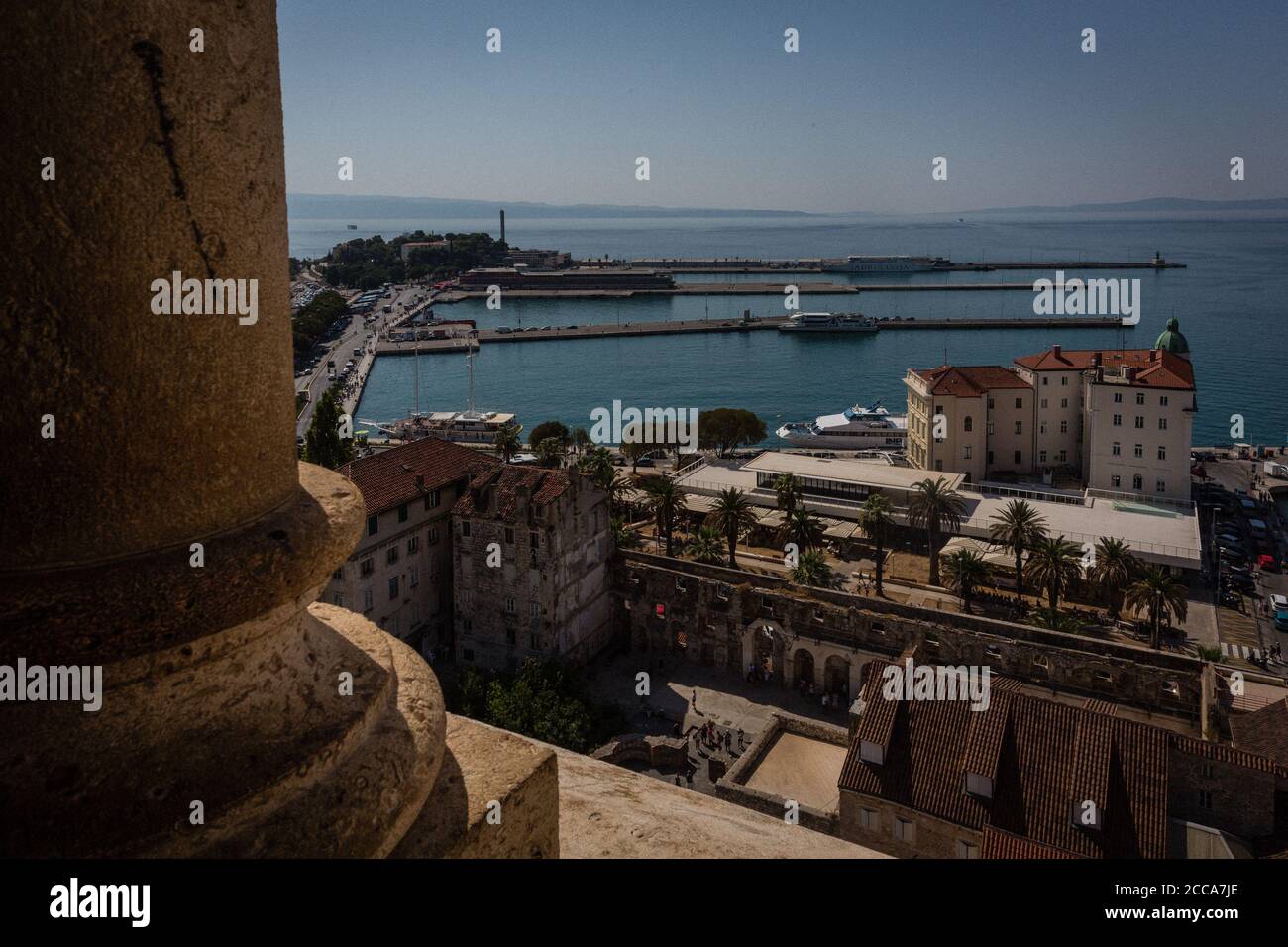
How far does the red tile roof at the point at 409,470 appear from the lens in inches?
1184

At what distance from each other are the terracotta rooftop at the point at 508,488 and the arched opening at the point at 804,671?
8938 mm

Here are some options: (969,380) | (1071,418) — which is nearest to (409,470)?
(969,380)

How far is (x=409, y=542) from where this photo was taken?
1217 inches

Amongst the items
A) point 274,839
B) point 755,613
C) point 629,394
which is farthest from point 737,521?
point 629,394

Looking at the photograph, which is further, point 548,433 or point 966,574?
point 548,433

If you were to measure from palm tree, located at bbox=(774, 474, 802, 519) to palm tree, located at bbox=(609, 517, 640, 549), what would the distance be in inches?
249

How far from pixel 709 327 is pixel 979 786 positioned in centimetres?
11470

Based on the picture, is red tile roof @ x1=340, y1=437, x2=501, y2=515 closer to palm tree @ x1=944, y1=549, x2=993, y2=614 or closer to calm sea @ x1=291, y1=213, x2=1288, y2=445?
palm tree @ x1=944, y1=549, x2=993, y2=614

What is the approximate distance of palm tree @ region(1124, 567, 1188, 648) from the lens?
101 feet

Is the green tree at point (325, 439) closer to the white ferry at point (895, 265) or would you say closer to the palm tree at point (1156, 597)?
the palm tree at point (1156, 597)

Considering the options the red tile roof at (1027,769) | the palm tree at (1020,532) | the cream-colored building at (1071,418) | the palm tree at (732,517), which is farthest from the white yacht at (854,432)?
the red tile roof at (1027,769)

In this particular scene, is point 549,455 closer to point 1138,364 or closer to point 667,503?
point 667,503

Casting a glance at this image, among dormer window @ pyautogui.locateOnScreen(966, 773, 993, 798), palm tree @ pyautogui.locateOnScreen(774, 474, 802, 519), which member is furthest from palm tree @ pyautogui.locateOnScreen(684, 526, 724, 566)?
dormer window @ pyautogui.locateOnScreen(966, 773, 993, 798)
